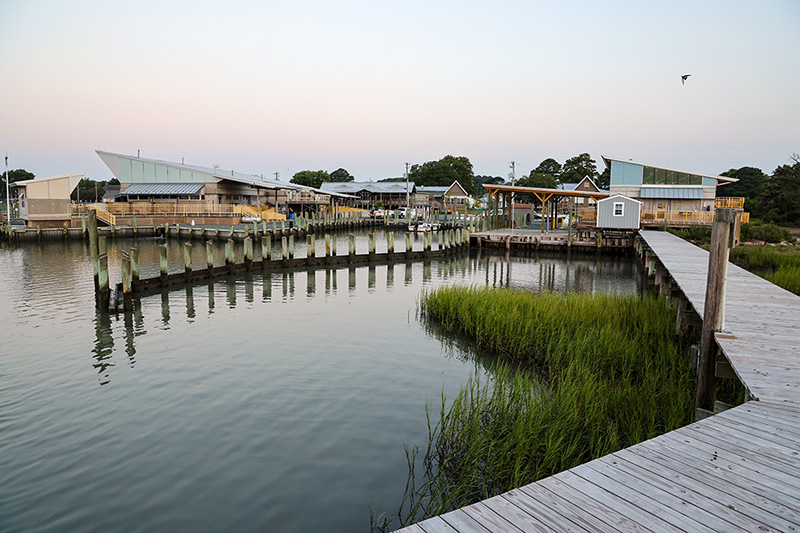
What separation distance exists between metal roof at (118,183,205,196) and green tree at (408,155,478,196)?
243 feet

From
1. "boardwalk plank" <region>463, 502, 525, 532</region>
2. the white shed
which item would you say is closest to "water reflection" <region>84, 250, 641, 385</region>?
the white shed

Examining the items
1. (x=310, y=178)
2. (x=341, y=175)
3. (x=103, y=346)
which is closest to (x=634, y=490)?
(x=103, y=346)

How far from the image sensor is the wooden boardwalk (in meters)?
3.63

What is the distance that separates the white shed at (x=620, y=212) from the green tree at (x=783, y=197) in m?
21.0

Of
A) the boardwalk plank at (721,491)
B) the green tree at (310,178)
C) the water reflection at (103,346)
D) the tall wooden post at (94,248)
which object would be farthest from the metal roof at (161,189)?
the green tree at (310,178)

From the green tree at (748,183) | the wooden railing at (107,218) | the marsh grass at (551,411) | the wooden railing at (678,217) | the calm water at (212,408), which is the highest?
the green tree at (748,183)

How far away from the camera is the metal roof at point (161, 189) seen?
50144 millimetres

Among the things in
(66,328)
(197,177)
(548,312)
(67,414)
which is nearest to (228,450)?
(67,414)

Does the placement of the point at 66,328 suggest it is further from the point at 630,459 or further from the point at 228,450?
the point at 630,459

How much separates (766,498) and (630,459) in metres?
1.01

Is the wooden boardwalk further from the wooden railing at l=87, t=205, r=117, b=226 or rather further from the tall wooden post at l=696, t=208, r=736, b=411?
the wooden railing at l=87, t=205, r=117, b=226

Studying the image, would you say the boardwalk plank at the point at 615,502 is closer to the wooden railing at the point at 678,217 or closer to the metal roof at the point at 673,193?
the wooden railing at the point at 678,217

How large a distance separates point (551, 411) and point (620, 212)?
32.7 m

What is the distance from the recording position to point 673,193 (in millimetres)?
41188
